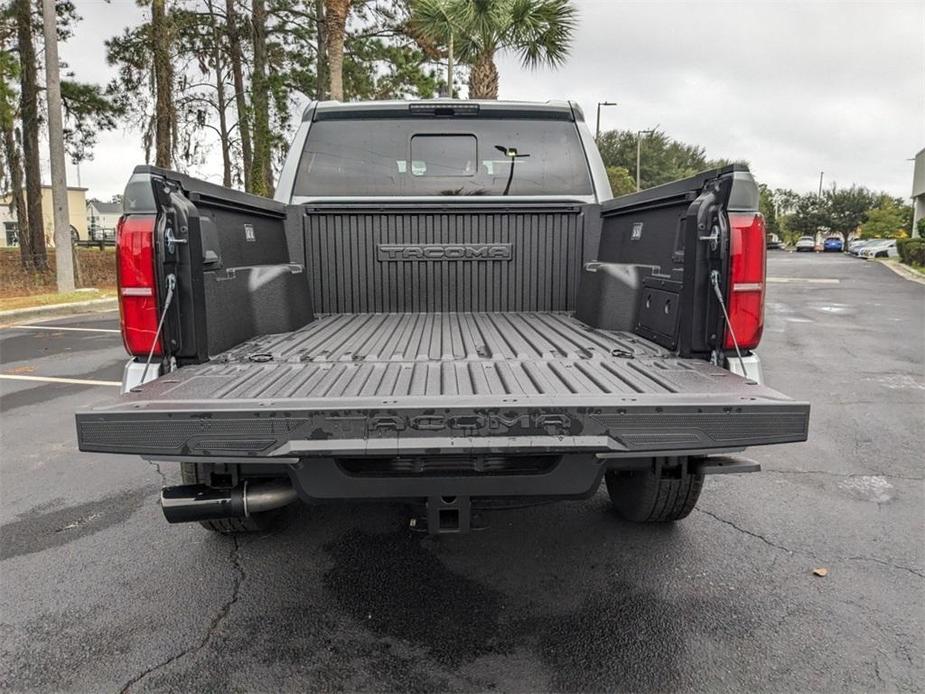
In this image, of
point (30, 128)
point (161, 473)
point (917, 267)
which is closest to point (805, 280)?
point (917, 267)

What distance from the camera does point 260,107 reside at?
63.8 ft

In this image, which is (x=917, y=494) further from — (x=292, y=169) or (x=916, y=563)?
(x=292, y=169)

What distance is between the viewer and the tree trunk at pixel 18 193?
66.7ft

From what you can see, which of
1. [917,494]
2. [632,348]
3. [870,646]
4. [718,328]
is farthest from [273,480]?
[917,494]

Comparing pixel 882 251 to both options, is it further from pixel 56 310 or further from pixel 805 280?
pixel 56 310

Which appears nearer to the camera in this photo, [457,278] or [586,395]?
[586,395]

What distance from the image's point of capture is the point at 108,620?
106 inches

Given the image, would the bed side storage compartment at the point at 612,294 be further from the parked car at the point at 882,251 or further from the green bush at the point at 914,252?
the parked car at the point at 882,251

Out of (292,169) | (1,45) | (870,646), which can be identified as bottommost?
(870,646)

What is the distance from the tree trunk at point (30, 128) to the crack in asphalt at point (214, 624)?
20.3 meters

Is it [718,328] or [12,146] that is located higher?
[12,146]

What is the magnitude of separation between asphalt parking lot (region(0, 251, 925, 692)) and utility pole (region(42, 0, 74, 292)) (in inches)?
420

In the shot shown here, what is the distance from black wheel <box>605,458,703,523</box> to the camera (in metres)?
3.16

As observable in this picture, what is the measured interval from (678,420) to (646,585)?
1.23 meters
